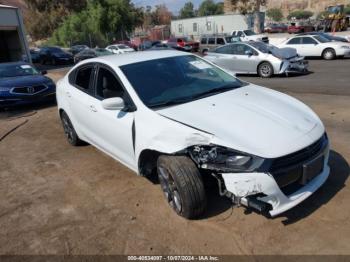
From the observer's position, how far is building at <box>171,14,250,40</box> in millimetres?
56125

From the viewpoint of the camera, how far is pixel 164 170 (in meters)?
3.88

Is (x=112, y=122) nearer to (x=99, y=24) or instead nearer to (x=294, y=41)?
(x=294, y=41)

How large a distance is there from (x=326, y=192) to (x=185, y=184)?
66.3 inches

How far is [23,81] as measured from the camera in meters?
10.7

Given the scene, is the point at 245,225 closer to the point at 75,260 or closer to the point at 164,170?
the point at 164,170

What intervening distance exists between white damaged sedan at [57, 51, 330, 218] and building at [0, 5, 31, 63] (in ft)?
80.6

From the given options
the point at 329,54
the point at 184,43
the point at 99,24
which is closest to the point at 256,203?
the point at 329,54

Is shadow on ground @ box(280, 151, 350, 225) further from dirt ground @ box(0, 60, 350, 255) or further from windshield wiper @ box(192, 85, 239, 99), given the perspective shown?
windshield wiper @ box(192, 85, 239, 99)

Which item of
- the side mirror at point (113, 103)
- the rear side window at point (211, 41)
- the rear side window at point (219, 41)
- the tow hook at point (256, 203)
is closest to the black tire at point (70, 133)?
the side mirror at point (113, 103)

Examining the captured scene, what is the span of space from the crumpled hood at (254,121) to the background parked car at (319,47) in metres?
16.3

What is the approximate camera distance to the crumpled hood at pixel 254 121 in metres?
3.34

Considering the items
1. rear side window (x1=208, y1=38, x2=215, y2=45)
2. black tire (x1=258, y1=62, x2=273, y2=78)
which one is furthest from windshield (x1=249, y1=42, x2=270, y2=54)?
rear side window (x1=208, y1=38, x2=215, y2=45)

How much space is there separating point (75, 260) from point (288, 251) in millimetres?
1934

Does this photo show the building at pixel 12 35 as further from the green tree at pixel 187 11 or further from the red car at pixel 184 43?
the green tree at pixel 187 11
